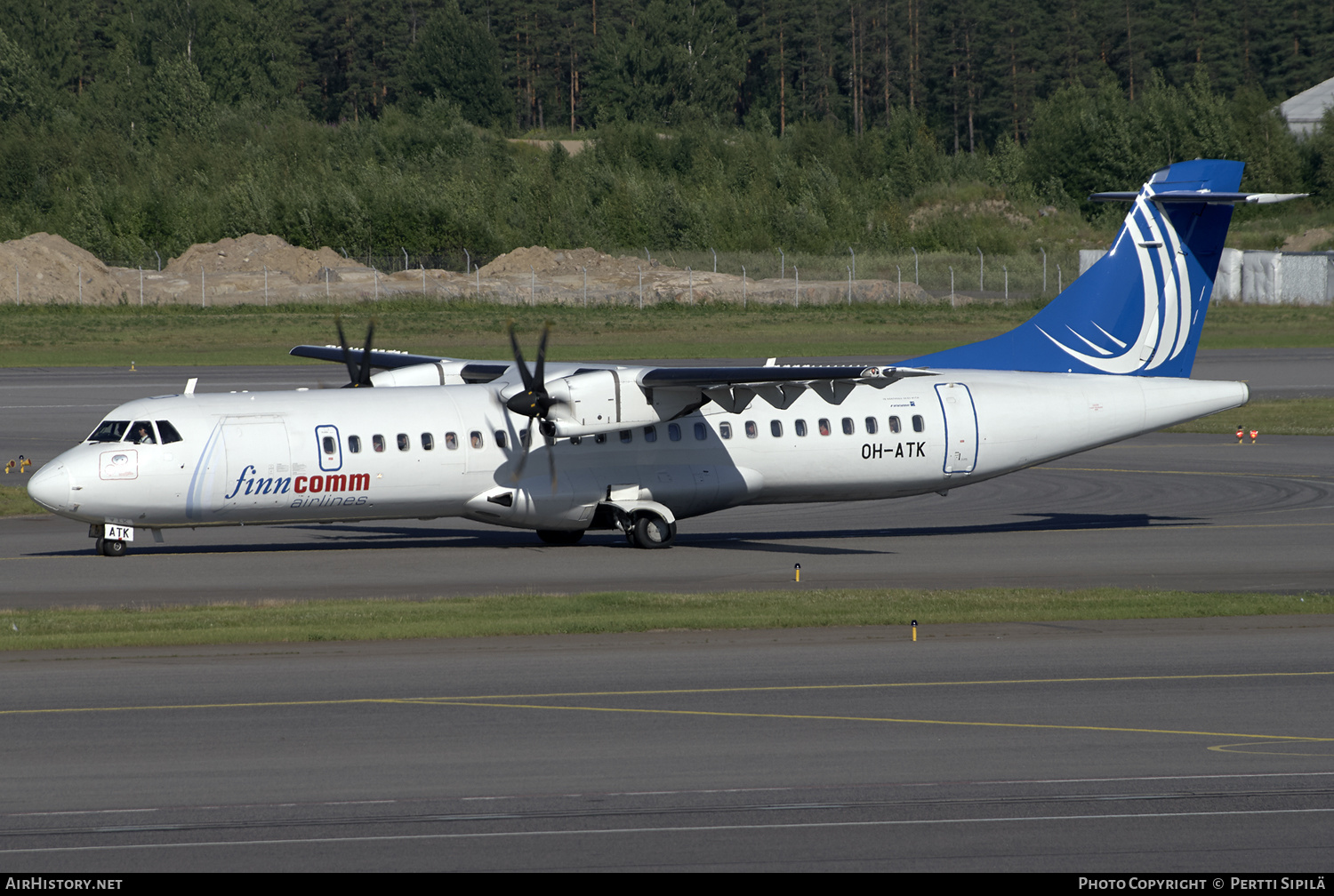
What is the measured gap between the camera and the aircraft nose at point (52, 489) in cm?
2302

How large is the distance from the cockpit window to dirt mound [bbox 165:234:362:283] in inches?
2532

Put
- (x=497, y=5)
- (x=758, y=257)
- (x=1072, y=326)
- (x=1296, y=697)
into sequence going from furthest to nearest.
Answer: (x=497, y=5), (x=758, y=257), (x=1072, y=326), (x=1296, y=697)

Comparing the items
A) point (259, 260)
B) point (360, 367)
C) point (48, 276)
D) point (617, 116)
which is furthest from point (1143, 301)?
point (617, 116)

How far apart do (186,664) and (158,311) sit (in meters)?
68.5

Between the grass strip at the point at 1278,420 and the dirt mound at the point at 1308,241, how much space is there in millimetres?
59128

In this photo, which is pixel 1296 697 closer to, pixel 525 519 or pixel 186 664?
pixel 186 664

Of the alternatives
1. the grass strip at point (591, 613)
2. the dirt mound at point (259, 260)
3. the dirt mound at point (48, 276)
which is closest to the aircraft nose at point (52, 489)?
the grass strip at point (591, 613)

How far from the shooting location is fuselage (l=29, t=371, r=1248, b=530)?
78.1 feet

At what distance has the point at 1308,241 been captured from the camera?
337 ft

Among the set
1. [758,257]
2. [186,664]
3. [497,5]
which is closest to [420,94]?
[497,5]

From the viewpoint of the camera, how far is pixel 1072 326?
1137 inches

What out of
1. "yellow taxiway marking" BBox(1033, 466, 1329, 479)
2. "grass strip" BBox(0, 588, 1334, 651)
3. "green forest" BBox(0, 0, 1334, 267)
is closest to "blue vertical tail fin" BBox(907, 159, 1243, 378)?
"yellow taxiway marking" BBox(1033, 466, 1329, 479)

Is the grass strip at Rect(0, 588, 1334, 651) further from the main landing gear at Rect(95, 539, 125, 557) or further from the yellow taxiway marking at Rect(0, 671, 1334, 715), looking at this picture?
the main landing gear at Rect(95, 539, 125, 557)

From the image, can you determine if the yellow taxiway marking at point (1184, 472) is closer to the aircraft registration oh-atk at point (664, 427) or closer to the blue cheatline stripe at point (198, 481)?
the aircraft registration oh-atk at point (664, 427)
